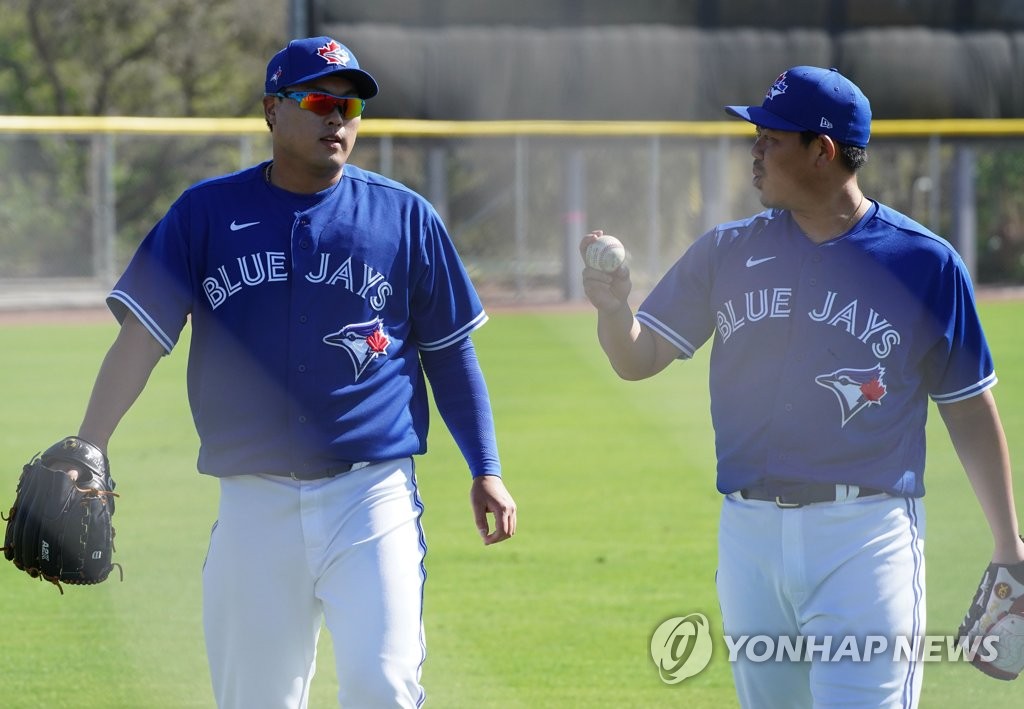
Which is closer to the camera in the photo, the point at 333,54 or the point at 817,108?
the point at 817,108

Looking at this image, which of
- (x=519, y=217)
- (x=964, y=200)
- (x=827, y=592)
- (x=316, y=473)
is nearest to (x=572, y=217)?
(x=519, y=217)

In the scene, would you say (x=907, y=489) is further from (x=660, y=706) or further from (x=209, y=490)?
(x=209, y=490)

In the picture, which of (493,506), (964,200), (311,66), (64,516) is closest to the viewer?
(64,516)

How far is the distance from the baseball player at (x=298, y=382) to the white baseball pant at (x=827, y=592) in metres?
0.76

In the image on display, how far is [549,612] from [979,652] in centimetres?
288

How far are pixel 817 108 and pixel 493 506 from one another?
1228 mm

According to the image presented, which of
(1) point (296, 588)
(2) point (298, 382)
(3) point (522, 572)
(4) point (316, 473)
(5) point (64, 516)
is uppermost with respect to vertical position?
(2) point (298, 382)

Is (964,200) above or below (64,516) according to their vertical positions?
below

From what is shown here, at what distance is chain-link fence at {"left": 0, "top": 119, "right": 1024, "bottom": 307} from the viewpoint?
23.7m

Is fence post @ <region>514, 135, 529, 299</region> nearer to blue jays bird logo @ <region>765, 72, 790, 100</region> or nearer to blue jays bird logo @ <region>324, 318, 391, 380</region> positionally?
blue jays bird logo @ <region>324, 318, 391, 380</region>

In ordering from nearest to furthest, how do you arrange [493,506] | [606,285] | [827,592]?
[827,592] → [606,285] → [493,506]

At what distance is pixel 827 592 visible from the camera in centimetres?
312

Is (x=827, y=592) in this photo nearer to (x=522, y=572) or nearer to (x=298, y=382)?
(x=298, y=382)

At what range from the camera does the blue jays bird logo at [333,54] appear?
3.49 meters
